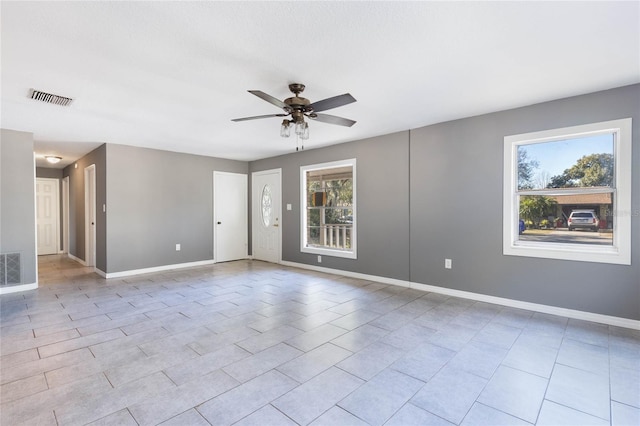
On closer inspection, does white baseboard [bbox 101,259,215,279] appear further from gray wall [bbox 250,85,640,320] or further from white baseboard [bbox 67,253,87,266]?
gray wall [bbox 250,85,640,320]

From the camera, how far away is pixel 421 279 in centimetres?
449

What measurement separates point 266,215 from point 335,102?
4.66 m

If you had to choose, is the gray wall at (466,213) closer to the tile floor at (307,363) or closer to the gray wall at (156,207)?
the tile floor at (307,363)

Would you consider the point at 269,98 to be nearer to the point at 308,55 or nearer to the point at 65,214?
the point at 308,55

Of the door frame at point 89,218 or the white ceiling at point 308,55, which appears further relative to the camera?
the door frame at point 89,218

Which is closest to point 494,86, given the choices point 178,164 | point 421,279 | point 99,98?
point 421,279

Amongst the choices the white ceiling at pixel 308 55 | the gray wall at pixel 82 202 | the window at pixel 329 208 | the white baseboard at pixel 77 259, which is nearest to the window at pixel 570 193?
the white ceiling at pixel 308 55

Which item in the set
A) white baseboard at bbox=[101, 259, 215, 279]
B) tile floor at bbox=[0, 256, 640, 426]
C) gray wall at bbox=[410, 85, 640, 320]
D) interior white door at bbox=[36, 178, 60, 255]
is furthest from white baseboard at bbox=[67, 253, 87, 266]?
gray wall at bbox=[410, 85, 640, 320]

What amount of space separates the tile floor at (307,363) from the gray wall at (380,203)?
3.04ft

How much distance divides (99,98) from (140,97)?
45 cm

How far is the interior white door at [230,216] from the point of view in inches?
269

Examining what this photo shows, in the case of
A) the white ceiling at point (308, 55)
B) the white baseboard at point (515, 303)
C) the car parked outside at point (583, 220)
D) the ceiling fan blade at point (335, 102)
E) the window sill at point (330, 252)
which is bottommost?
the white baseboard at point (515, 303)

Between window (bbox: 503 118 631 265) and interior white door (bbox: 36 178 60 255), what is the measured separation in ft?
34.5

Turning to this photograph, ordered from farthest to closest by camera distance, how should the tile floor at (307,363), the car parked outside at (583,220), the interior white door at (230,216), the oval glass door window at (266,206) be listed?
1. the oval glass door window at (266,206)
2. the interior white door at (230,216)
3. the car parked outside at (583,220)
4. the tile floor at (307,363)
